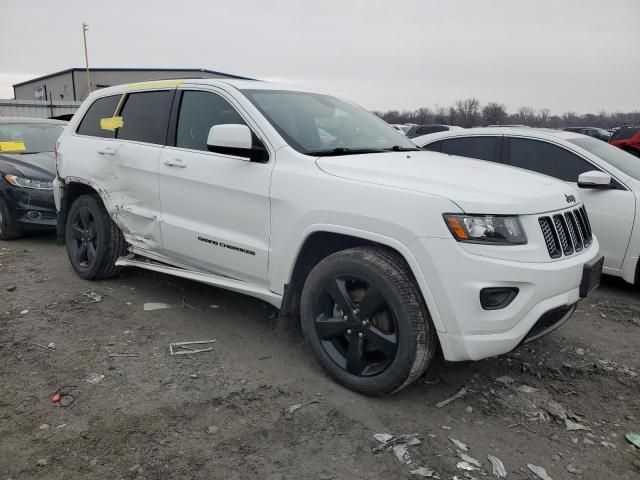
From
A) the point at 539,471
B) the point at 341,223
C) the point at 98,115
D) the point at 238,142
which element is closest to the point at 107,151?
the point at 98,115

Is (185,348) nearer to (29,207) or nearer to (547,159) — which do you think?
(547,159)

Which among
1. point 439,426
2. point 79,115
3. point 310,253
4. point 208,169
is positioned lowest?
point 439,426

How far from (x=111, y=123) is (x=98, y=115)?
32 centimetres

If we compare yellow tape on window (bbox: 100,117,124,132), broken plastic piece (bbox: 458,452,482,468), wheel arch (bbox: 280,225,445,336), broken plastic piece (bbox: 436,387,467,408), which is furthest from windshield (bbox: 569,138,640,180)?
yellow tape on window (bbox: 100,117,124,132)

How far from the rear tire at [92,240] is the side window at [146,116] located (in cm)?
76

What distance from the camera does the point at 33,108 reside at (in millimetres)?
25125

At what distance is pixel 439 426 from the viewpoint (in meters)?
2.89

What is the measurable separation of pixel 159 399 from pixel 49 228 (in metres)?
4.60

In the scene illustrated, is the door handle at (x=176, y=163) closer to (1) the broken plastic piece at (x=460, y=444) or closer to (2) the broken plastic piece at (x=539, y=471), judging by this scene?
(1) the broken plastic piece at (x=460, y=444)

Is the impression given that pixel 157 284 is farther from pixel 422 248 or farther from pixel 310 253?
pixel 422 248

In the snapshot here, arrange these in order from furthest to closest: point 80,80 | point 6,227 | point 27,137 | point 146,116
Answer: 1. point 80,80
2. point 27,137
3. point 6,227
4. point 146,116

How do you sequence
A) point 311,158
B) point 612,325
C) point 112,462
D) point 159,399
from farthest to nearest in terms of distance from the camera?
point 612,325 < point 311,158 < point 159,399 < point 112,462

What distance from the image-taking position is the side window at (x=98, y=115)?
4824 mm

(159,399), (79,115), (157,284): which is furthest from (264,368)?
(79,115)
